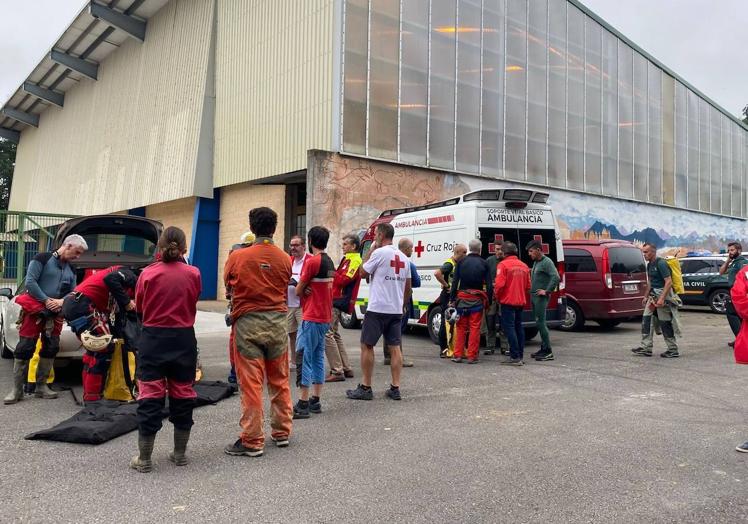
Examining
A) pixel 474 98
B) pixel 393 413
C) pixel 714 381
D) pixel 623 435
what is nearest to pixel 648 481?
pixel 623 435

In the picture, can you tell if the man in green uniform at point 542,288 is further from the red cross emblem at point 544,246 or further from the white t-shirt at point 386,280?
the white t-shirt at point 386,280

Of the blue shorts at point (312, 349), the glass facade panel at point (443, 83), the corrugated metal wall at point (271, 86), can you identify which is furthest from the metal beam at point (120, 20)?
the blue shorts at point (312, 349)

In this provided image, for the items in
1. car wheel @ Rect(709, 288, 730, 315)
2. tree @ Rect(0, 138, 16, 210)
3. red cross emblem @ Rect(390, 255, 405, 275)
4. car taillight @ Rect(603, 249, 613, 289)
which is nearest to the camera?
red cross emblem @ Rect(390, 255, 405, 275)

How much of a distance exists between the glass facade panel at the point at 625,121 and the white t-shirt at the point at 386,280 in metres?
22.3

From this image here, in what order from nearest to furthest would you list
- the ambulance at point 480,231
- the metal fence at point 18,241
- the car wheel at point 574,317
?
the ambulance at point 480,231, the car wheel at point 574,317, the metal fence at point 18,241

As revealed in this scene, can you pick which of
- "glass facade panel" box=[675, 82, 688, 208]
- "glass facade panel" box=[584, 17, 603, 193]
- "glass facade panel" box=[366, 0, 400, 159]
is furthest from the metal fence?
"glass facade panel" box=[675, 82, 688, 208]

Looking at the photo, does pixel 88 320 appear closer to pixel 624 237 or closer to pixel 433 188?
pixel 433 188

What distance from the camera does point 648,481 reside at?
3785 mm

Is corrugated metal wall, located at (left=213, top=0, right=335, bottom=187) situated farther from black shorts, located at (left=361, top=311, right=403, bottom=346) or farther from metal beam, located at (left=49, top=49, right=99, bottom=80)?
metal beam, located at (left=49, top=49, right=99, bottom=80)

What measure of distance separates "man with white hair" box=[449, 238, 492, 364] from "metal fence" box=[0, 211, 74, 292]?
29.8 ft

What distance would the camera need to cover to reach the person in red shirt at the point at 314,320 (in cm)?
541

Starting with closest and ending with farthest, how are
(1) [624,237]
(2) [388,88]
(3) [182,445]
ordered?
(3) [182,445], (2) [388,88], (1) [624,237]

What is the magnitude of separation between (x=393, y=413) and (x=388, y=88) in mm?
13453

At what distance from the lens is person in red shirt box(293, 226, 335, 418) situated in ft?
17.8
